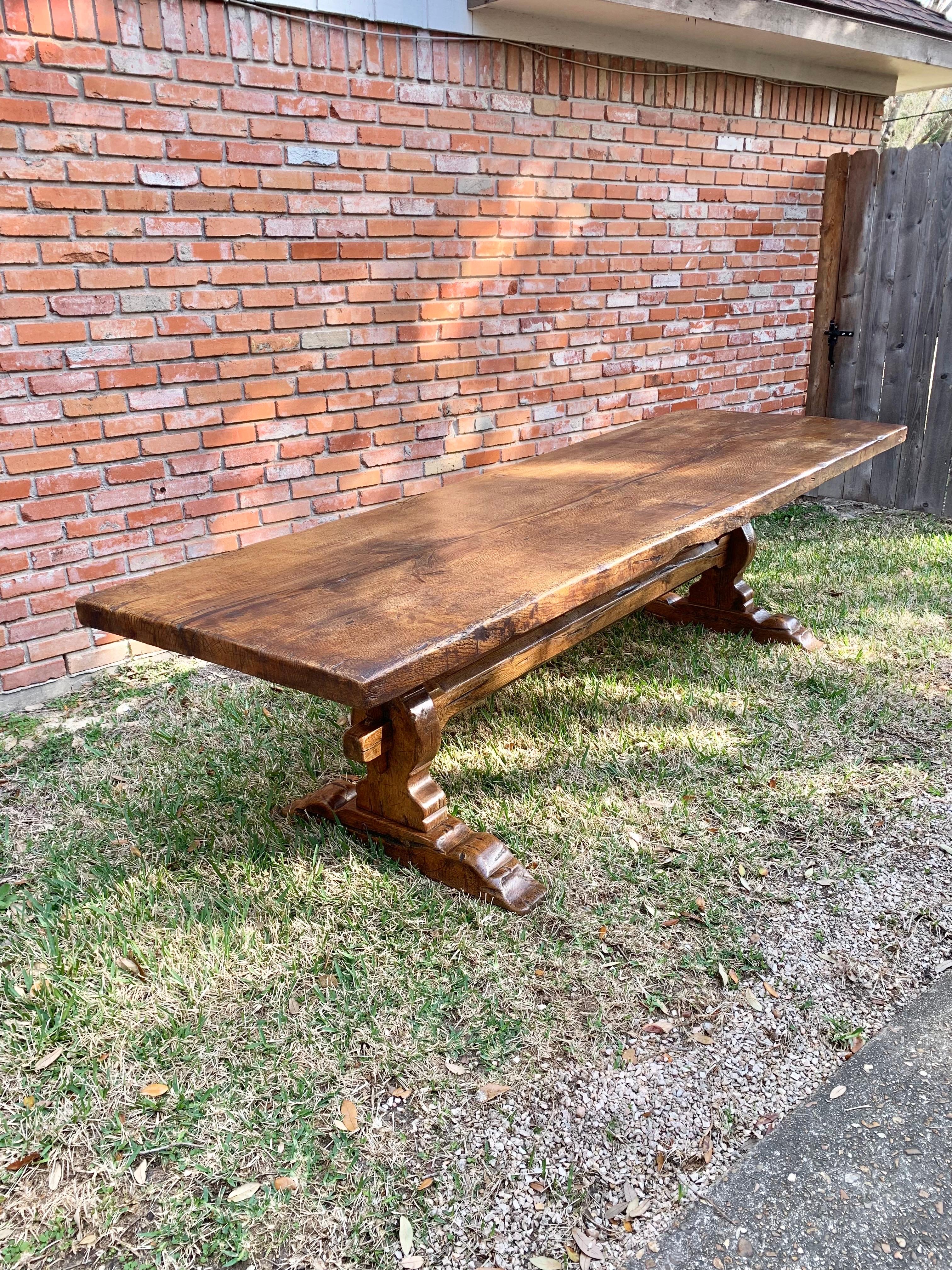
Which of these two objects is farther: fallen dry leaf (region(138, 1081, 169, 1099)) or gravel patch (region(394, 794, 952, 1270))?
fallen dry leaf (region(138, 1081, 169, 1099))

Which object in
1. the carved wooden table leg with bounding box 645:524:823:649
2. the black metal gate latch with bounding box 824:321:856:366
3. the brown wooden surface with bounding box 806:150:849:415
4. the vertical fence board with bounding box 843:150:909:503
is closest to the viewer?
the carved wooden table leg with bounding box 645:524:823:649

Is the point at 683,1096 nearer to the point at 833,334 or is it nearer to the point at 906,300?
the point at 906,300

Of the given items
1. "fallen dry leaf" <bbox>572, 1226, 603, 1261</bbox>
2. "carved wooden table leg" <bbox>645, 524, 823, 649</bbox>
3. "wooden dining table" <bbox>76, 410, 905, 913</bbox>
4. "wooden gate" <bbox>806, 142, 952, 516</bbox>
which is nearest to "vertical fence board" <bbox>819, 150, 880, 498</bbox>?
"wooden gate" <bbox>806, 142, 952, 516</bbox>

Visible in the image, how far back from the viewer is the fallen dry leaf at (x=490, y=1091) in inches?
71.4

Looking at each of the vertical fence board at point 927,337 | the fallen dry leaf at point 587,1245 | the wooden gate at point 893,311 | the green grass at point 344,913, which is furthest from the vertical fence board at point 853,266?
the fallen dry leaf at point 587,1245

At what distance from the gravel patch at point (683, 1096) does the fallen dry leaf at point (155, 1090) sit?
1.64ft

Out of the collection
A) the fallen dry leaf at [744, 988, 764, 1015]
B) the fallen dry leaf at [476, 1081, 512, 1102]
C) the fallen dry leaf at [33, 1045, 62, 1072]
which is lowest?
the fallen dry leaf at [744, 988, 764, 1015]

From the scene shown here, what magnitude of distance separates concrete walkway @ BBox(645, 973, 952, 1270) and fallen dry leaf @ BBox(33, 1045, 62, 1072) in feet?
3.75

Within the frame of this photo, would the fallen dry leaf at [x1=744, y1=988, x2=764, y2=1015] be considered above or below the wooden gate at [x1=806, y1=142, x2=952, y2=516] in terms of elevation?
below

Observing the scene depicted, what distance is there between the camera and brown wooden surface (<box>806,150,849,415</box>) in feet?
19.2

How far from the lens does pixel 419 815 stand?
240cm

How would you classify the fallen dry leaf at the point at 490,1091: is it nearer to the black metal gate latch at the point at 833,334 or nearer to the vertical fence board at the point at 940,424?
the vertical fence board at the point at 940,424

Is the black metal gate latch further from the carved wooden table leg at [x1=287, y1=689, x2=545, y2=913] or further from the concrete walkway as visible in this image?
the concrete walkway

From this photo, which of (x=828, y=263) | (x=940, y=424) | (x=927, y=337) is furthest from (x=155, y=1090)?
(x=828, y=263)
